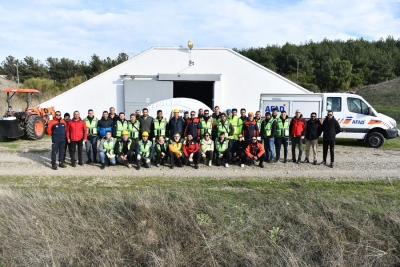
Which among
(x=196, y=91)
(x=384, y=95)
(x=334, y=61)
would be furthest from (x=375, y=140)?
(x=334, y=61)

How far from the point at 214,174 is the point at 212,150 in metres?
1.12

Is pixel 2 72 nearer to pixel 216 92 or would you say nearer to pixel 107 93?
pixel 107 93

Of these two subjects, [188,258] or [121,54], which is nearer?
[188,258]

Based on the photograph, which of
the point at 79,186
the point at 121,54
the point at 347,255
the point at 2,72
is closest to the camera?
the point at 347,255

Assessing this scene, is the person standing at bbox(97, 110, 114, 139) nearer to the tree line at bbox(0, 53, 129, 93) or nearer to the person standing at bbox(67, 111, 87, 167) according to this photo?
the person standing at bbox(67, 111, 87, 167)

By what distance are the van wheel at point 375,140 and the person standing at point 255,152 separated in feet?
19.3

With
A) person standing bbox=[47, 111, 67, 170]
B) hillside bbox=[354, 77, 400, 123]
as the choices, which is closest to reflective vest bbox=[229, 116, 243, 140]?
person standing bbox=[47, 111, 67, 170]

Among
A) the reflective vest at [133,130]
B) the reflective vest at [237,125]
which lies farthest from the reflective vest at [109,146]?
the reflective vest at [237,125]

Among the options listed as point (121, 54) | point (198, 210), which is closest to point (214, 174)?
point (198, 210)

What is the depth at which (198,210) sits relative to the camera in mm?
5590

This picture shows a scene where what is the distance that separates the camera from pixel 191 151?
30.4 feet

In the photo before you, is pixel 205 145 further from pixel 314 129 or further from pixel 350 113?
pixel 350 113

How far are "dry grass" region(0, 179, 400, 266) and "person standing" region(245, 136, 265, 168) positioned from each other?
2856 mm

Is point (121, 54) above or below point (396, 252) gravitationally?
above
